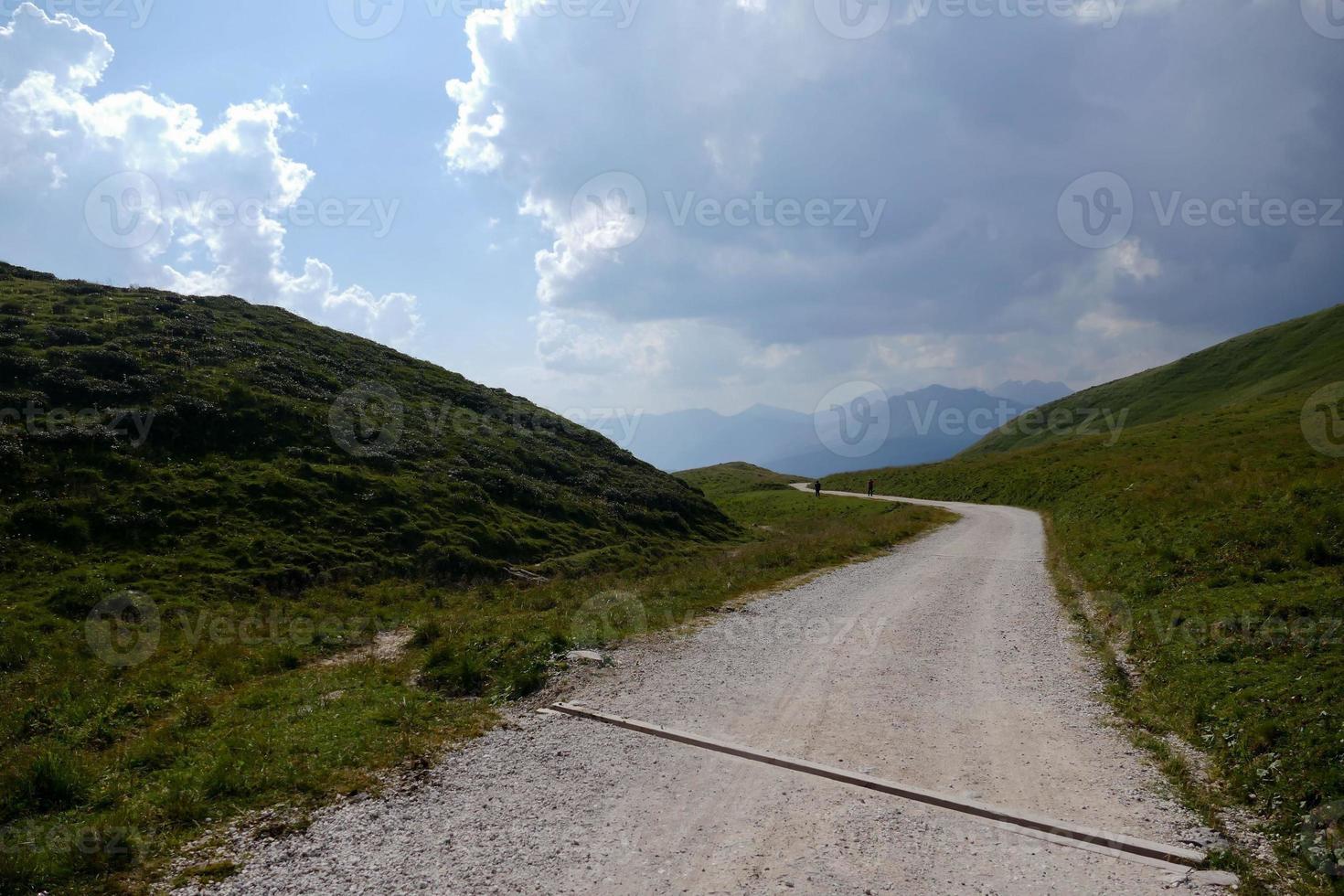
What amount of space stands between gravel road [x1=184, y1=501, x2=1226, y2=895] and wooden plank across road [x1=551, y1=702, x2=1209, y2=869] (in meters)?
0.18

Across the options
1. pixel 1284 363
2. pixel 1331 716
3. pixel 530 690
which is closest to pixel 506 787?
pixel 530 690

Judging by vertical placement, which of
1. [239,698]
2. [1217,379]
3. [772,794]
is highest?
[1217,379]

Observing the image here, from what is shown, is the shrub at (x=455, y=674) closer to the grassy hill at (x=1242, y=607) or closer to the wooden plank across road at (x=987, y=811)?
the wooden plank across road at (x=987, y=811)

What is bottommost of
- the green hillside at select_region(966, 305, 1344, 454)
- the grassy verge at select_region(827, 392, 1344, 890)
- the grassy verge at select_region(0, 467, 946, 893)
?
the grassy verge at select_region(0, 467, 946, 893)

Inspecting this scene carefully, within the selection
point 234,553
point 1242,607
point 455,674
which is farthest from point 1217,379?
point 234,553

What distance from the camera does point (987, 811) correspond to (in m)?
7.37

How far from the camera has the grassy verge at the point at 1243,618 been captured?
23.9ft

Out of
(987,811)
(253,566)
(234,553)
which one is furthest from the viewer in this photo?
(234,553)

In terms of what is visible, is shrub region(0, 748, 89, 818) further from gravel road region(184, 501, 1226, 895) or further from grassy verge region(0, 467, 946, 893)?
gravel road region(184, 501, 1226, 895)

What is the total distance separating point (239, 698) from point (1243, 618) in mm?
17855

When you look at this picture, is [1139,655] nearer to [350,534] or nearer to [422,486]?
[350,534]

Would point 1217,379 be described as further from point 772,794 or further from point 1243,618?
point 772,794

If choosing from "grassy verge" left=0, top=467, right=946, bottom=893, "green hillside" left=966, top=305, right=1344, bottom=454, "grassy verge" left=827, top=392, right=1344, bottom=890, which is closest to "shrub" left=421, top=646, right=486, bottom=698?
"grassy verge" left=0, top=467, right=946, bottom=893

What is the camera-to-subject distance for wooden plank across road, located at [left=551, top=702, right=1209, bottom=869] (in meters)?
6.50
